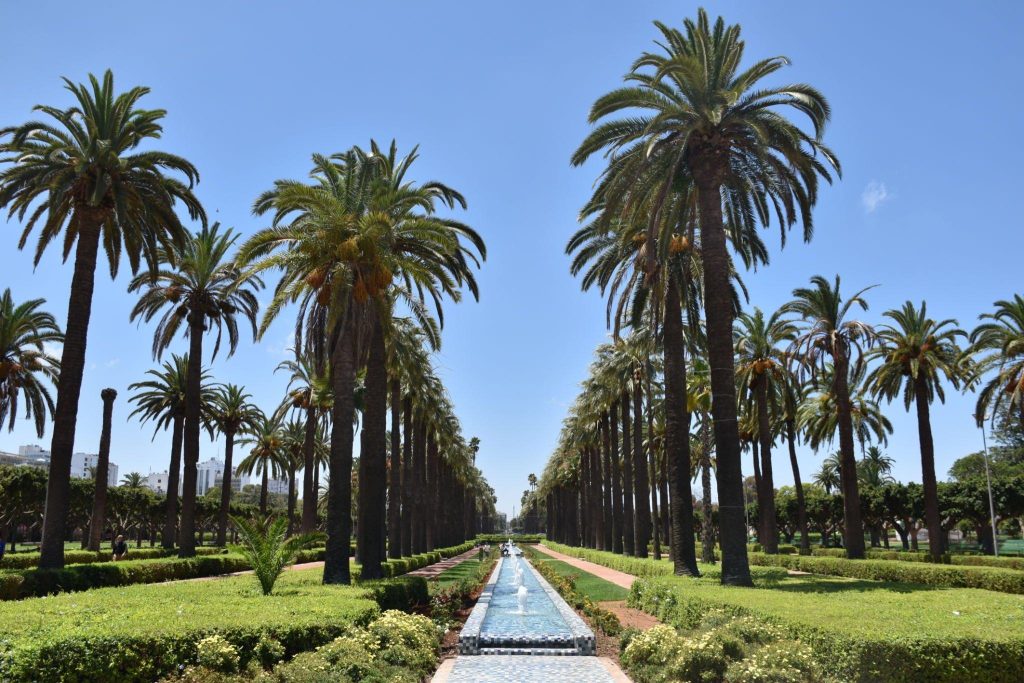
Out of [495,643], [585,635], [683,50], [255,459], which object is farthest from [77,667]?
[255,459]

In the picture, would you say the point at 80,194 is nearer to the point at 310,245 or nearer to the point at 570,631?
the point at 310,245

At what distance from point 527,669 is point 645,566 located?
17396 mm

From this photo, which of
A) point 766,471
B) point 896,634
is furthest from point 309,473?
point 896,634

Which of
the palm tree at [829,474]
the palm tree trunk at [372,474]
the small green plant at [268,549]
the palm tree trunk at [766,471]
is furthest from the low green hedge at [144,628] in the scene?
the palm tree at [829,474]

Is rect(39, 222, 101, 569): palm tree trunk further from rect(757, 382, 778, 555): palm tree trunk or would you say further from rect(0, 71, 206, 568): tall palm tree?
rect(757, 382, 778, 555): palm tree trunk

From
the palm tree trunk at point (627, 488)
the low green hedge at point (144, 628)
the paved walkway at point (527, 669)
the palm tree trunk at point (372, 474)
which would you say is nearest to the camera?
the low green hedge at point (144, 628)

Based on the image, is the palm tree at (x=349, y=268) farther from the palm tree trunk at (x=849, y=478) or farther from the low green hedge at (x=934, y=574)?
the palm tree trunk at (x=849, y=478)

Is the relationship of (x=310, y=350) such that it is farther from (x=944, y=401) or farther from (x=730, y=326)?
(x=944, y=401)

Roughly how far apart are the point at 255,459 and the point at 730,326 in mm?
46825

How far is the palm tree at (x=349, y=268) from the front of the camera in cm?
1869

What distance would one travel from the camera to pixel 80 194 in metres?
23.1

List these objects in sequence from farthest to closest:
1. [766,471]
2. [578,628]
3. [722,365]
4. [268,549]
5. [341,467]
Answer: [766,471] → [341,467] → [722,365] → [578,628] → [268,549]

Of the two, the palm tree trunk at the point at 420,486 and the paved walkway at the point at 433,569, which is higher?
the palm tree trunk at the point at 420,486

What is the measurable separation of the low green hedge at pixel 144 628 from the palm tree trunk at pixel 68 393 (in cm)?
875
